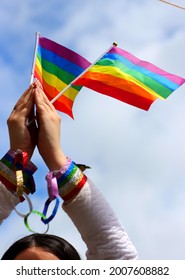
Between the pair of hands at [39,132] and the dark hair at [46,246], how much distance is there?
0.59 m

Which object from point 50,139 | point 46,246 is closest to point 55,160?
point 50,139

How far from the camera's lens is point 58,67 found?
736 centimetres

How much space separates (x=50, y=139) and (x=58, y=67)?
13.6ft

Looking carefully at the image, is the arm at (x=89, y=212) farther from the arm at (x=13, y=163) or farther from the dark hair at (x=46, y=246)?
the dark hair at (x=46, y=246)

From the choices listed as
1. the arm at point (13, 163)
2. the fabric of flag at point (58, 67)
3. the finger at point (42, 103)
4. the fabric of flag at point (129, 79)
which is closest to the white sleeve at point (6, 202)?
the arm at point (13, 163)

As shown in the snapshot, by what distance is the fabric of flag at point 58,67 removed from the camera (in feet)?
23.2

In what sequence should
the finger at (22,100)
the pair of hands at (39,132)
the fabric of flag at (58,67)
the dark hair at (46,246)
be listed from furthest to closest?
the fabric of flag at (58,67) < the finger at (22,100) < the dark hair at (46,246) < the pair of hands at (39,132)

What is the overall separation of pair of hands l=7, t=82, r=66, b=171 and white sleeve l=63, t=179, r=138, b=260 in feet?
0.84

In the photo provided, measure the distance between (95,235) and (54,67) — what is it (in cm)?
443

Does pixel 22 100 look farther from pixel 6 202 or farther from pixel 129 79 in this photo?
pixel 129 79

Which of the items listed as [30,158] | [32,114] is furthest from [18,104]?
[30,158]

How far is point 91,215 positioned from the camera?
125 inches

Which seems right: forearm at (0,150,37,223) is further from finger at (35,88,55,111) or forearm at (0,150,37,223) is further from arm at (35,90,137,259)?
finger at (35,88,55,111)

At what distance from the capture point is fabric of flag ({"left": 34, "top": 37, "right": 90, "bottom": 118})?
7.07 m
